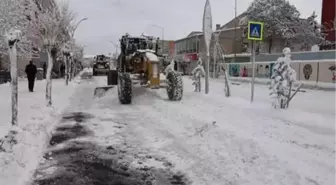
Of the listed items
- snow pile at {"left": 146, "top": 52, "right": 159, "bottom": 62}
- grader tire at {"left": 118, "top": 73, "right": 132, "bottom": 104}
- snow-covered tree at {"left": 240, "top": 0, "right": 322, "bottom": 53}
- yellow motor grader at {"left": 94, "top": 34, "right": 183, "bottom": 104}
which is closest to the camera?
grader tire at {"left": 118, "top": 73, "right": 132, "bottom": 104}

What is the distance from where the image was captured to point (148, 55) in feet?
50.1

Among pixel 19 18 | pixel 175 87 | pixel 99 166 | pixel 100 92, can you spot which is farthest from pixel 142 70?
pixel 19 18

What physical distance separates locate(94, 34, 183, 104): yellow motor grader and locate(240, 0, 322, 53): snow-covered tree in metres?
37.8

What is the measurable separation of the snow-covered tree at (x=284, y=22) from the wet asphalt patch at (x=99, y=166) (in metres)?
47.3

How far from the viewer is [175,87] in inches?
590

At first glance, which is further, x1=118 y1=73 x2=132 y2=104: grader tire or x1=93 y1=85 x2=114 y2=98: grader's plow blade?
x1=93 y1=85 x2=114 y2=98: grader's plow blade

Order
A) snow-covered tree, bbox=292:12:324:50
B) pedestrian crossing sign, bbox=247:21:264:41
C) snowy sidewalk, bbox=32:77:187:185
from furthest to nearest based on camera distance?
1. snow-covered tree, bbox=292:12:324:50
2. pedestrian crossing sign, bbox=247:21:264:41
3. snowy sidewalk, bbox=32:77:187:185

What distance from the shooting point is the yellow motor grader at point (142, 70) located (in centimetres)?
1436

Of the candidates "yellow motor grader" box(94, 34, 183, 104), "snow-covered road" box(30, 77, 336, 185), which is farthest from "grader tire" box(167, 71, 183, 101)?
"snow-covered road" box(30, 77, 336, 185)

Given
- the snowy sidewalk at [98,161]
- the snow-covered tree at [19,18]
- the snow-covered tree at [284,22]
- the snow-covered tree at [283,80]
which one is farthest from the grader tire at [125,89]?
the snow-covered tree at [284,22]

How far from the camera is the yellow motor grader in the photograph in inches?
565

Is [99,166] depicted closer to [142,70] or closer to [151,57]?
[151,57]

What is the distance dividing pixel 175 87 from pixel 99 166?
29.5ft

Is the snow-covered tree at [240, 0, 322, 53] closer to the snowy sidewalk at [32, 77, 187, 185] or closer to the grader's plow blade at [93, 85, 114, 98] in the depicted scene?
the grader's plow blade at [93, 85, 114, 98]
